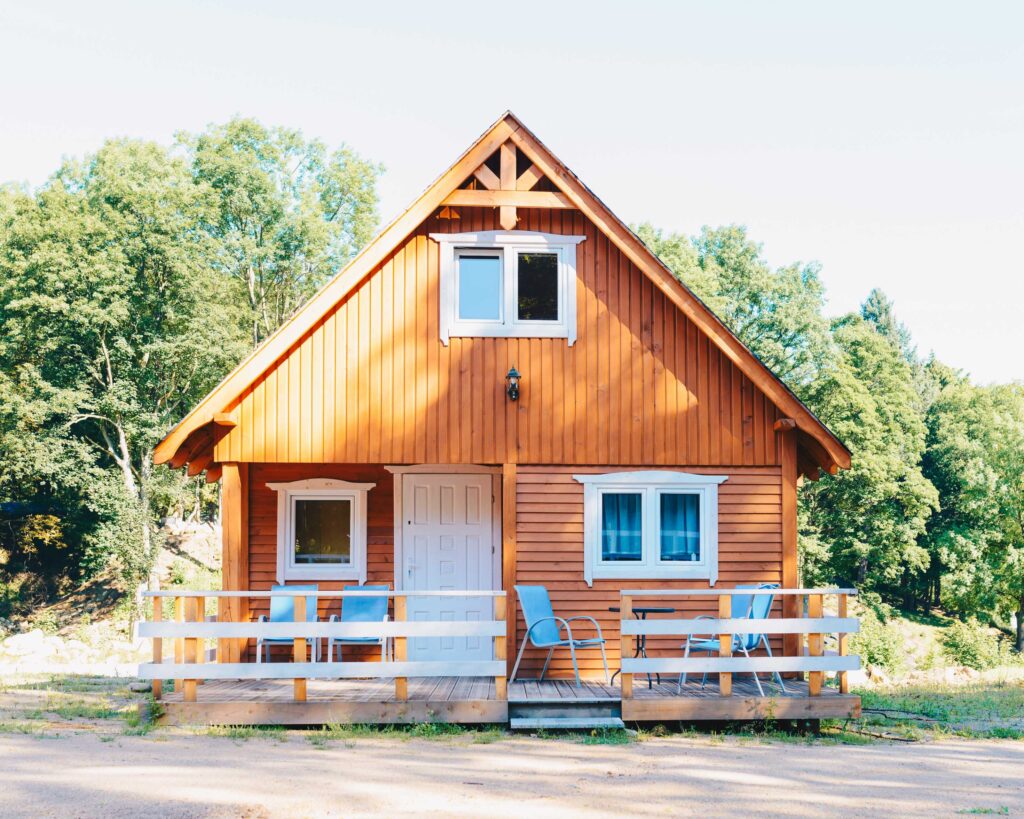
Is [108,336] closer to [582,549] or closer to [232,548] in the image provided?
[232,548]

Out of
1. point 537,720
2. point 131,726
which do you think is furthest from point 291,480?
point 537,720

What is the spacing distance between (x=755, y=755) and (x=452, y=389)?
4.81 metres

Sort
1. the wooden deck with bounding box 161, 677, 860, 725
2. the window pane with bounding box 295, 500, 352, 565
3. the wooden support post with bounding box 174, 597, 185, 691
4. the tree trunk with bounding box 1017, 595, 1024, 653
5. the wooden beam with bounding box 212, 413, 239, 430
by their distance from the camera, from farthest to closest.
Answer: the tree trunk with bounding box 1017, 595, 1024, 653, the window pane with bounding box 295, 500, 352, 565, the wooden beam with bounding box 212, 413, 239, 430, the wooden support post with bounding box 174, 597, 185, 691, the wooden deck with bounding box 161, 677, 860, 725

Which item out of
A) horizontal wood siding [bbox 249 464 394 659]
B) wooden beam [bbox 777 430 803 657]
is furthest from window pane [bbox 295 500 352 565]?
wooden beam [bbox 777 430 803 657]

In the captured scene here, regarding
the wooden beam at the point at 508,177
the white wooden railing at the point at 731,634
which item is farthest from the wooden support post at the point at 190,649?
the wooden beam at the point at 508,177

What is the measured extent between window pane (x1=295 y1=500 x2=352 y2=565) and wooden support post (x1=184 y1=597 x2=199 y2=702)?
2084mm

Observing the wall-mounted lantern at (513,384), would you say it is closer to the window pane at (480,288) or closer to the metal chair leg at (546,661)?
the window pane at (480,288)

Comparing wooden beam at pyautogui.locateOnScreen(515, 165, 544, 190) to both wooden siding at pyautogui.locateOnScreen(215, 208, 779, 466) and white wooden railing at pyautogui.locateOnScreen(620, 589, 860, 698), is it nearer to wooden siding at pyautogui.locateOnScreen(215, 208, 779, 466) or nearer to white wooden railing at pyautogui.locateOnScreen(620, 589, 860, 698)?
wooden siding at pyautogui.locateOnScreen(215, 208, 779, 466)

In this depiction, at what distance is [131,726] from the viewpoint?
29.2 feet

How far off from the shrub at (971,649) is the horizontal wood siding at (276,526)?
21.7 meters

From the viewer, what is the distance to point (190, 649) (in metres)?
9.58

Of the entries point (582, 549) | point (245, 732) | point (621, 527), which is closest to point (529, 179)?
point (621, 527)

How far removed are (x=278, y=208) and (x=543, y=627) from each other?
2526 centimetres

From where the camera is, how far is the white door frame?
38.0 ft
